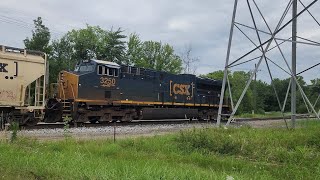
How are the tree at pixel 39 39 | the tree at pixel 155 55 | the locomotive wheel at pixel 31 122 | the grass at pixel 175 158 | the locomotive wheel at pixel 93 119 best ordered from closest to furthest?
the grass at pixel 175 158 < the locomotive wheel at pixel 31 122 < the locomotive wheel at pixel 93 119 < the tree at pixel 39 39 < the tree at pixel 155 55

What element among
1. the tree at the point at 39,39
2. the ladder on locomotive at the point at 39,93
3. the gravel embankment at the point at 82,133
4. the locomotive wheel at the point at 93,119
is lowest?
the gravel embankment at the point at 82,133

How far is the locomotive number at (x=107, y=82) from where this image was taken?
2334 centimetres

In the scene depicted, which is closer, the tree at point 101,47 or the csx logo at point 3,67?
the csx logo at point 3,67

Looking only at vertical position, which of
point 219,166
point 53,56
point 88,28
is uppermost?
point 88,28

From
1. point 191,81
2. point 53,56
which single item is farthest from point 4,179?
point 53,56

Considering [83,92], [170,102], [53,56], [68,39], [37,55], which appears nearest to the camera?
[37,55]

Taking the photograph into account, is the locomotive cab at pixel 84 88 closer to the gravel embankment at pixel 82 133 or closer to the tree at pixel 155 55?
the gravel embankment at pixel 82 133

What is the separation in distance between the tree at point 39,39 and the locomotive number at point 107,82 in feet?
96.9

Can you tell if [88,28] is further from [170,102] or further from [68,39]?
[170,102]

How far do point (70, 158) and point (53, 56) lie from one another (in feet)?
178

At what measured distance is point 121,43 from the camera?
218 feet

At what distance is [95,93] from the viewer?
22.8 metres

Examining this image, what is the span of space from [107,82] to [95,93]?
1.21 m

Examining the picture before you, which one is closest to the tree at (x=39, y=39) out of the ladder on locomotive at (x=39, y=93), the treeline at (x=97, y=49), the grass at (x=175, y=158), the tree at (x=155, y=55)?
the treeline at (x=97, y=49)
